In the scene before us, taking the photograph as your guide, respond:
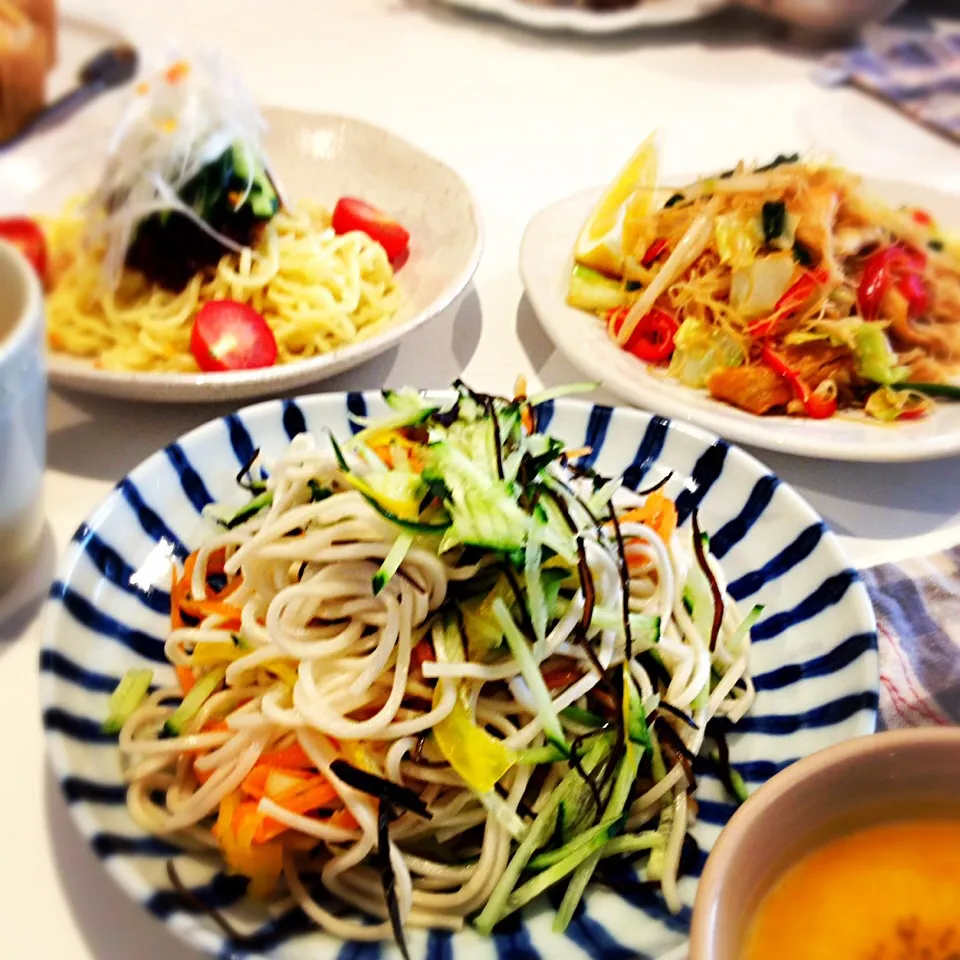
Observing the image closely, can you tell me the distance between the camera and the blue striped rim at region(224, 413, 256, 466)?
110 centimetres

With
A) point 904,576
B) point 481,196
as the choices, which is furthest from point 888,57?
point 904,576

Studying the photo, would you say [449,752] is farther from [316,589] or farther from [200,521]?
[200,521]

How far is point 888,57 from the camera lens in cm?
257

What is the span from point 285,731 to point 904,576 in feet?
2.32

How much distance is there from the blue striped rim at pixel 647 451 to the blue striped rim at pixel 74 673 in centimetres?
62

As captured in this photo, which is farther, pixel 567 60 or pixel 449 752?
pixel 567 60

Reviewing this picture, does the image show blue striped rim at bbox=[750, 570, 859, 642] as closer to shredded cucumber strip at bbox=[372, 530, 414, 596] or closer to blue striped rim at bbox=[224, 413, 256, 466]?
shredded cucumber strip at bbox=[372, 530, 414, 596]

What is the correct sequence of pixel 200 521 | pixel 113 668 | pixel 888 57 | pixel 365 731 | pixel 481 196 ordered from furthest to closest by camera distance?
pixel 888 57 < pixel 481 196 < pixel 200 521 < pixel 113 668 < pixel 365 731

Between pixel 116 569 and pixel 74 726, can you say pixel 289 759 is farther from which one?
pixel 116 569

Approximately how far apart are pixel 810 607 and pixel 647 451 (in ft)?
0.93

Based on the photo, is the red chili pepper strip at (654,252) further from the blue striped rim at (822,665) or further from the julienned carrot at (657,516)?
the blue striped rim at (822,665)

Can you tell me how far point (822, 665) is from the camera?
894 mm

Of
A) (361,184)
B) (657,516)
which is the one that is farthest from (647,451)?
(361,184)

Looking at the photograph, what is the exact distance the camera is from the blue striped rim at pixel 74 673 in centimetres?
82
